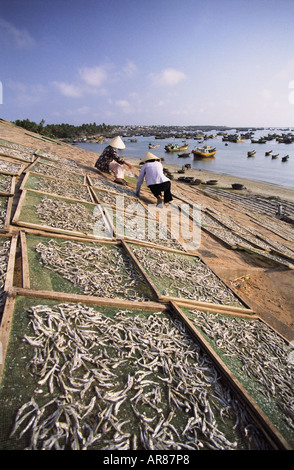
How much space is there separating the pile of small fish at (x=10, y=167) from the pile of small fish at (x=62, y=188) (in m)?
0.65

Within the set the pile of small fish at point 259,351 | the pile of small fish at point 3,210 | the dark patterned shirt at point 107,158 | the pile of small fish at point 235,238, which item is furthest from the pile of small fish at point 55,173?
the pile of small fish at point 259,351

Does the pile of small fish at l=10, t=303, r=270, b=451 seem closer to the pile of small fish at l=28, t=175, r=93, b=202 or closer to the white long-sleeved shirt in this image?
the pile of small fish at l=28, t=175, r=93, b=202

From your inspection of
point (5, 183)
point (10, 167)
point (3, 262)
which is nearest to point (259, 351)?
point (3, 262)

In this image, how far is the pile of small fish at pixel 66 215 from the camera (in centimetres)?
513

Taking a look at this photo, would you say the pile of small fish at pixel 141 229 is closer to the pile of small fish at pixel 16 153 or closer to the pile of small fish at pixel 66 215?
the pile of small fish at pixel 66 215

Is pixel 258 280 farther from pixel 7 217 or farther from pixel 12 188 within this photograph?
pixel 12 188

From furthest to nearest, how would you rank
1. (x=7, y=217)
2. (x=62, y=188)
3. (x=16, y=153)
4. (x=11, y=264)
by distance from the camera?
(x=16, y=153), (x=62, y=188), (x=7, y=217), (x=11, y=264)

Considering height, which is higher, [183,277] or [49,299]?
[49,299]

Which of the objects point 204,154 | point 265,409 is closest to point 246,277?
point 265,409

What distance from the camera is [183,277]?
475cm

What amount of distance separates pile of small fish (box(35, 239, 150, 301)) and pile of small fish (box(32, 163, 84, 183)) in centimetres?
444

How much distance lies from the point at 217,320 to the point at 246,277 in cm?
302

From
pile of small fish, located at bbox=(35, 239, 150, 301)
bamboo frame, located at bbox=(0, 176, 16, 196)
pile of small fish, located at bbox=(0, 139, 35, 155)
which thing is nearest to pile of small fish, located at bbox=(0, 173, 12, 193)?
bamboo frame, located at bbox=(0, 176, 16, 196)

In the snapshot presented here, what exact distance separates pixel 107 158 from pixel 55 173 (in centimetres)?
259
